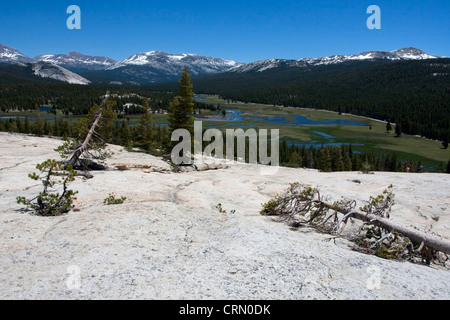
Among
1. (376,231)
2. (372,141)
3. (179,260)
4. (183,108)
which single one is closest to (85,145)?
(179,260)

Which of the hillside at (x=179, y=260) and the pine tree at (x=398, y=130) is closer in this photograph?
the hillside at (x=179, y=260)

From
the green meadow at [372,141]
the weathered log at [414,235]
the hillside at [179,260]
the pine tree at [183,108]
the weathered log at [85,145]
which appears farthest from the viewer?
the green meadow at [372,141]

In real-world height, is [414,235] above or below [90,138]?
below

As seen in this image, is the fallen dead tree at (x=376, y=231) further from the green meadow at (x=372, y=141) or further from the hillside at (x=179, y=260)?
the green meadow at (x=372, y=141)

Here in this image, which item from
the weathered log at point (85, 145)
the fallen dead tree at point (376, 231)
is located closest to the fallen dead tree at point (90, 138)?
the weathered log at point (85, 145)

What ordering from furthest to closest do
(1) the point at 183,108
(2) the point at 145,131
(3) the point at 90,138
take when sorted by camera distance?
(2) the point at 145,131
(1) the point at 183,108
(3) the point at 90,138

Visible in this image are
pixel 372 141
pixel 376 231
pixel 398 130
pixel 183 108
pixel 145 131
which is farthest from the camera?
pixel 398 130

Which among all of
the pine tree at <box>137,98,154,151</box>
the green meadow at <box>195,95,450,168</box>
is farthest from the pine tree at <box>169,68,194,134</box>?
Answer: the green meadow at <box>195,95,450,168</box>

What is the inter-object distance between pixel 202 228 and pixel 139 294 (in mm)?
4403

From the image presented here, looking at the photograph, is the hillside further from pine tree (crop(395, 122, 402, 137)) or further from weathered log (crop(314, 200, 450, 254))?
pine tree (crop(395, 122, 402, 137))

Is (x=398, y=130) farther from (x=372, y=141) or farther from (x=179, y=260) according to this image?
(x=179, y=260)

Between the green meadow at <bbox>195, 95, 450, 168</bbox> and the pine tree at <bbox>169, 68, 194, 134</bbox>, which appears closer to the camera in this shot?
the pine tree at <bbox>169, 68, 194, 134</bbox>

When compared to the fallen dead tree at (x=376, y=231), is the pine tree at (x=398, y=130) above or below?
above
